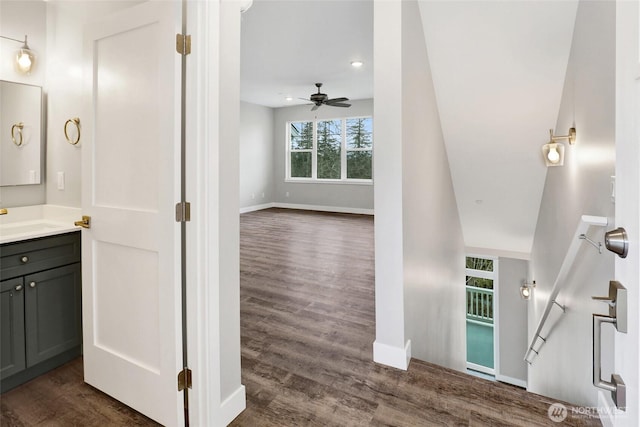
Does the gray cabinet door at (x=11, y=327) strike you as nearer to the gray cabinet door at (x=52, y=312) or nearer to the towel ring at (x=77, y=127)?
A: the gray cabinet door at (x=52, y=312)

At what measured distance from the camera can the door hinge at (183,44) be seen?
1564mm

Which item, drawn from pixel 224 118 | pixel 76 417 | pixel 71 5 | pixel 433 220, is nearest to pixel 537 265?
pixel 433 220

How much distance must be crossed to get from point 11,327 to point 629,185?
2729 mm

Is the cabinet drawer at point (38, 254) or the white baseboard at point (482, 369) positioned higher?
the cabinet drawer at point (38, 254)

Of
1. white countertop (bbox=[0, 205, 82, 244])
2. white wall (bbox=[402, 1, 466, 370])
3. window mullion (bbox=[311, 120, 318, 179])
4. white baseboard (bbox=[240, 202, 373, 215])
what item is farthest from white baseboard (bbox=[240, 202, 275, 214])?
white countertop (bbox=[0, 205, 82, 244])

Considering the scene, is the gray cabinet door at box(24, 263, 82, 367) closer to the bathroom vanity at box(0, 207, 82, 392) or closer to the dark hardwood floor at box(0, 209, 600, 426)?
the bathroom vanity at box(0, 207, 82, 392)

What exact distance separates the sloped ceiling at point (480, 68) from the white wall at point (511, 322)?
105 centimetres

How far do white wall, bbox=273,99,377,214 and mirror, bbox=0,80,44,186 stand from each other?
278 inches

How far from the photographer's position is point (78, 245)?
2293 millimetres

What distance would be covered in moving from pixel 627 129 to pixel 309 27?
4.02 metres

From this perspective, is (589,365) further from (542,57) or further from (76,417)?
(76,417)

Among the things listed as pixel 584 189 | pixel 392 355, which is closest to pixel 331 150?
pixel 584 189
